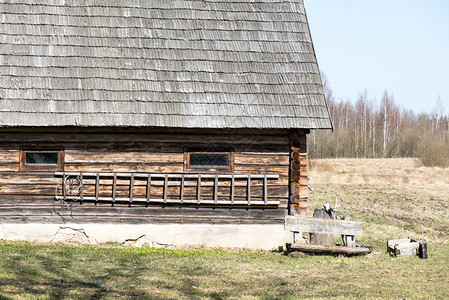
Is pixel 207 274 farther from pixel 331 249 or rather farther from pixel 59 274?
pixel 331 249

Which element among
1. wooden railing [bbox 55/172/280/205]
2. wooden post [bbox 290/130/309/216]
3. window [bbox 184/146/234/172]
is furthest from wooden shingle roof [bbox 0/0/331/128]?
wooden railing [bbox 55/172/280/205]

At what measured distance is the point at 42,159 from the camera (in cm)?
1165

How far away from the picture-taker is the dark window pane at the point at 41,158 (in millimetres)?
11617

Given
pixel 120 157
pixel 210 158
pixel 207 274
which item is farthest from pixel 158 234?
pixel 207 274

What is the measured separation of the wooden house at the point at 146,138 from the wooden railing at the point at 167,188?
24 mm

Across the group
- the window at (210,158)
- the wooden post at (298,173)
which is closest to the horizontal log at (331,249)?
the wooden post at (298,173)

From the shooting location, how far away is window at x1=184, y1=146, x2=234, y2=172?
11867 millimetres

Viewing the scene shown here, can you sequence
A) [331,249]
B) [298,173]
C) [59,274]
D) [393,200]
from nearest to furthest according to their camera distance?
[59,274] < [331,249] < [298,173] < [393,200]

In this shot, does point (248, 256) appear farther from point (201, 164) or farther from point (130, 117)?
point (130, 117)

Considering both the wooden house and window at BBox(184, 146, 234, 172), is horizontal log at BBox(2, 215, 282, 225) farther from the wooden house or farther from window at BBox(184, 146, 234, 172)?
window at BBox(184, 146, 234, 172)

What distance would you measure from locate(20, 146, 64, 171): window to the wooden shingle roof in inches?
28.5

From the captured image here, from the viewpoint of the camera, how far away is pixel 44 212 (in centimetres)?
1164

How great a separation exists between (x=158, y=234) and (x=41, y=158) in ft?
9.78

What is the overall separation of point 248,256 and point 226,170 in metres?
1.98
